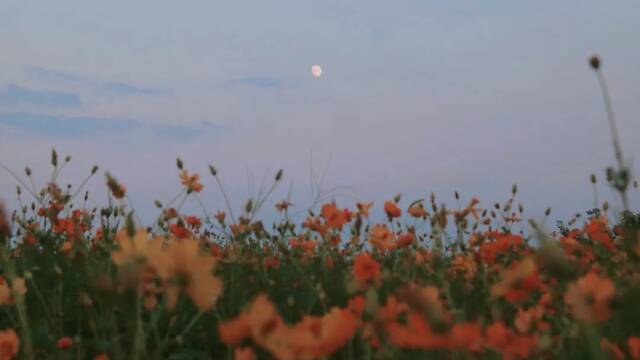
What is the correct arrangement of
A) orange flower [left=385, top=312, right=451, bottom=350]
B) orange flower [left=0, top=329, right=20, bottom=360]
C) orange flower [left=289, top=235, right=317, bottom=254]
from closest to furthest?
orange flower [left=385, top=312, right=451, bottom=350]
orange flower [left=0, top=329, right=20, bottom=360]
orange flower [left=289, top=235, right=317, bottom=254]

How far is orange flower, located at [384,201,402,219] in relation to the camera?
10.7 feet

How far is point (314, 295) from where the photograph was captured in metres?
3.28

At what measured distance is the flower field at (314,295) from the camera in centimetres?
115

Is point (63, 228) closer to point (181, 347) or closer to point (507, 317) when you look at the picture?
point (181, 347)

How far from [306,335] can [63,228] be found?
3.04m

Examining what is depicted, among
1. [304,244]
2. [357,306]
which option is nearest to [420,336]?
[357,306]

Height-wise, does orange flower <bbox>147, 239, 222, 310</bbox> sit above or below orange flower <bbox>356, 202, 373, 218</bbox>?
below

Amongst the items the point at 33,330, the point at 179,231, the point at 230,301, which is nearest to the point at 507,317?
the point at 230,301

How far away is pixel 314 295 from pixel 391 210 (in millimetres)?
474

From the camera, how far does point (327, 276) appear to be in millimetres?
3514

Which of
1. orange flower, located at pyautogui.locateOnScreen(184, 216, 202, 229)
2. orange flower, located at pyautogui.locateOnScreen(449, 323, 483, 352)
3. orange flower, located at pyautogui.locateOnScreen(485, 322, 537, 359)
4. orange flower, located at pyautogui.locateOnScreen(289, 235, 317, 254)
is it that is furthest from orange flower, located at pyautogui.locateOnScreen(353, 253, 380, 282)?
orange flower, located at pyautogui.locateOnScreen(184, 216, 202, 229)

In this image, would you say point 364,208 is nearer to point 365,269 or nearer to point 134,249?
point 365,269

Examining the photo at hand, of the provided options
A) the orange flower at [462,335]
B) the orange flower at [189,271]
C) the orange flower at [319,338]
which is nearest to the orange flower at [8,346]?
the orange flower at [189,271]

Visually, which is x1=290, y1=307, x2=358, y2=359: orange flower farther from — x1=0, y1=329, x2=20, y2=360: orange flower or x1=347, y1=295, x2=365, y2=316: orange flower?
x1=0, y1=329, x2=20, y2=360: orange flower
